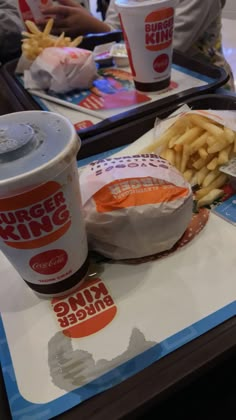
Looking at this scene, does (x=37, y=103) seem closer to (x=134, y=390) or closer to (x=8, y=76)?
(x=8, y=76)

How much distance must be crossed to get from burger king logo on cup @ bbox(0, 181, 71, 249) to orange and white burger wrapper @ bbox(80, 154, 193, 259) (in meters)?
0.10

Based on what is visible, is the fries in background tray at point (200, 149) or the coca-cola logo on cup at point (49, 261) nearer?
the coca-cola logo on cup at point (49, 261)

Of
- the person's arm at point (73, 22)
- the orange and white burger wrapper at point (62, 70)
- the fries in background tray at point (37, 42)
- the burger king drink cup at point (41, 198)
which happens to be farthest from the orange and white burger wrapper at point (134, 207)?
the person's arm at point (73, 22)

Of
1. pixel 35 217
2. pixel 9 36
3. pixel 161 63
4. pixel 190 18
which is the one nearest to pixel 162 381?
pixel 35 217

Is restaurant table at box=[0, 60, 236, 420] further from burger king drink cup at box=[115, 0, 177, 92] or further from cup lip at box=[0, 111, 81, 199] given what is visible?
burger king drink cup at box=[115, 0, 177, 92]

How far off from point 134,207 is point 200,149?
262 millimetres

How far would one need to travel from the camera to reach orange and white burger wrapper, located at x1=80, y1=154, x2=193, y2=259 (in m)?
0.60

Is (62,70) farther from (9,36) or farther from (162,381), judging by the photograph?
(162,381)

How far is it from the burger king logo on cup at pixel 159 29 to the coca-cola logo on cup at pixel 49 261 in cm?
75

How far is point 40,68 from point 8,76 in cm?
26

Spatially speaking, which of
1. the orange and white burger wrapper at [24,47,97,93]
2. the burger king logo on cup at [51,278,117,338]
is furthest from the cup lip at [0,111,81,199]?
the orange and white burger wrapper at [24,47,97,93]

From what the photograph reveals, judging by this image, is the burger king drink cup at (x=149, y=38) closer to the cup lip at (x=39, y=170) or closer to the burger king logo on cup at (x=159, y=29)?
the burger king logo on cup at (x=159, y=29)

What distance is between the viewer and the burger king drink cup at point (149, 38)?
3.15 ft

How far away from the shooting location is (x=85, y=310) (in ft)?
1.93
